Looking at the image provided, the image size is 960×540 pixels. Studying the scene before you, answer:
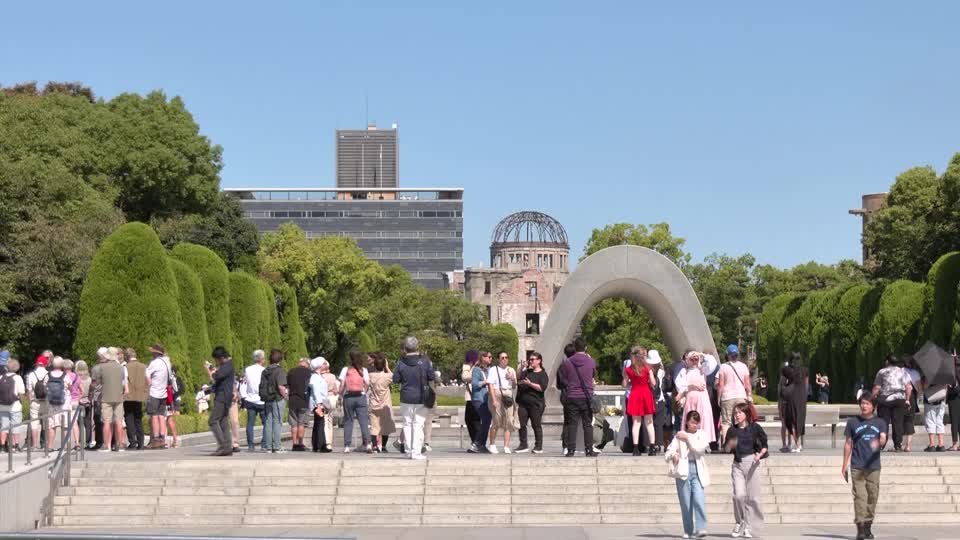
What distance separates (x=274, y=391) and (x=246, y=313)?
26835 millimetres

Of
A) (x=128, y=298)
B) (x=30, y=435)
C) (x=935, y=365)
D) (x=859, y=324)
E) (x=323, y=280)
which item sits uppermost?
(x=323, y=280)

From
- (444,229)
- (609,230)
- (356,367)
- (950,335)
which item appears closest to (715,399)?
(356,367)

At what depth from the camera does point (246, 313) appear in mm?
48344

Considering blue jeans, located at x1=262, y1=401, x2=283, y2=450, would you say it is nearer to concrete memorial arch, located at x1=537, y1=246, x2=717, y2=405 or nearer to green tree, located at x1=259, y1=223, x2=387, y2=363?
concrete memorial arch, located at x1=537, y1=246, x2=717, y2=405

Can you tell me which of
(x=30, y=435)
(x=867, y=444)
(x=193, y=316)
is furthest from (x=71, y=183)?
(x=867, y=444)

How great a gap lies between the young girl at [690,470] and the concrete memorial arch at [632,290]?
20402 millimetres

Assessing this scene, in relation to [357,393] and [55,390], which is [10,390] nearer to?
[55,390]

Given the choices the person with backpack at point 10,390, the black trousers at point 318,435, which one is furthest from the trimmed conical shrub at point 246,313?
the black trousers at point 318,435

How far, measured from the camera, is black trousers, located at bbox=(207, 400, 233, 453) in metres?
21.0

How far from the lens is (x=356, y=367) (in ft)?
72.5

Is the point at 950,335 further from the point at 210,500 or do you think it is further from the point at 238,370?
the point at 210,500

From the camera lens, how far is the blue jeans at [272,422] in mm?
22266

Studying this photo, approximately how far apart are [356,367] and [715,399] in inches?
206

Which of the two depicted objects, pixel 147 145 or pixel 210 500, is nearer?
pixel 210 500
